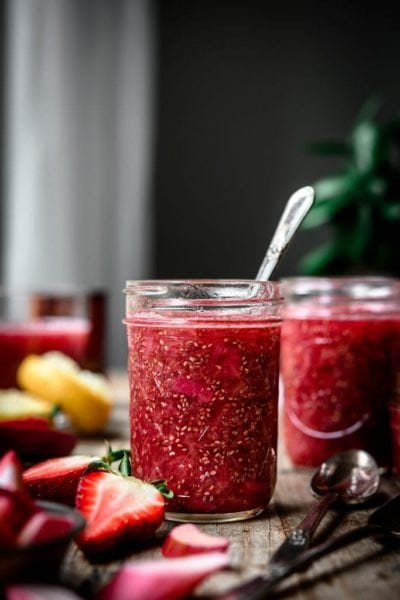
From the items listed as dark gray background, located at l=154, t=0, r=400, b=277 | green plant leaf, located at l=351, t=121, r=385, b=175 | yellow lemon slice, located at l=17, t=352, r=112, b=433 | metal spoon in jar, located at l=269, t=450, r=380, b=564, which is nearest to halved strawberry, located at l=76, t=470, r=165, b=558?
metal spoon in jar, located at l=269, t=450, r=380, b=564

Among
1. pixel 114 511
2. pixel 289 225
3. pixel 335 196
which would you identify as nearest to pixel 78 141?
pixel 335 196

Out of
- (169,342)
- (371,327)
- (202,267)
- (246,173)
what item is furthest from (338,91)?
(169,342)

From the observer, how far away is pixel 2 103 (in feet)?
11.4

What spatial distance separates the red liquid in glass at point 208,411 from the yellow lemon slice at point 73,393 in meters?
0.63

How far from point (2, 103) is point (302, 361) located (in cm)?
262

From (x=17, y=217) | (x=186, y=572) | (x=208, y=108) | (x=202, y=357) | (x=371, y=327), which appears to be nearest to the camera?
(x=186, y=572)

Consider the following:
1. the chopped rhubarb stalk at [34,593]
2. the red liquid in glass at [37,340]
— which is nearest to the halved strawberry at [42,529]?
the chopped rhubarb stalk at [34,593]

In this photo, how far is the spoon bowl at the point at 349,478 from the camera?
3.53 ft

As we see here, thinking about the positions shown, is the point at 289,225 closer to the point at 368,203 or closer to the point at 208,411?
the point at 208,411

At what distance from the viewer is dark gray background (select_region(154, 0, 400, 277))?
364 centimetres

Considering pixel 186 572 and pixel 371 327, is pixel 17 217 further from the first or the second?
pixel 186 572

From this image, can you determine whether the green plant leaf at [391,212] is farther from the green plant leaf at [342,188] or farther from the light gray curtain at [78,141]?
the light gray curtain at [78,141]

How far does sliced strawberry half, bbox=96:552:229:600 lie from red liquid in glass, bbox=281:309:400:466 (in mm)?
596

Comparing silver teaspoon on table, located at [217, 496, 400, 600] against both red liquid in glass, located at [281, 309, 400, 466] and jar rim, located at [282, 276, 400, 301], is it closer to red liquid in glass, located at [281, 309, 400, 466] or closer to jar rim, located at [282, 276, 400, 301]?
→ red liquid in glass, located at [281, 309, 400, 466]
